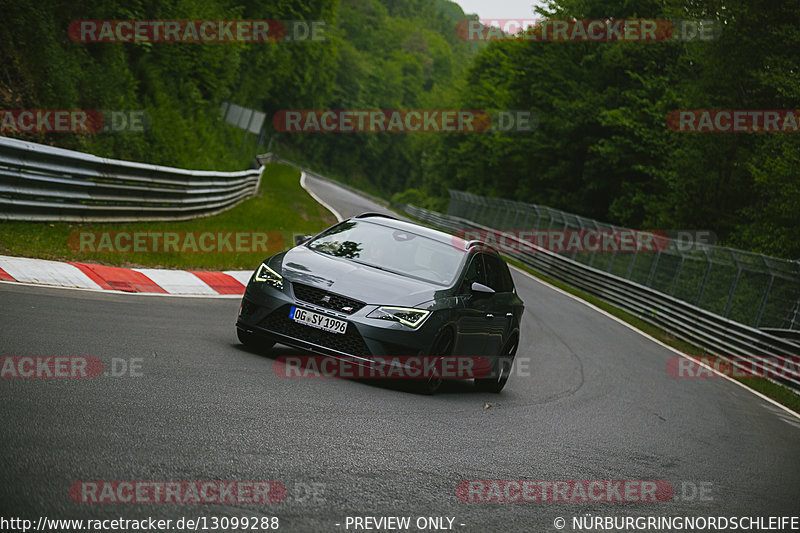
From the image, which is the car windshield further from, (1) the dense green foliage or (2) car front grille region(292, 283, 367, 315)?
(1) the dense green foliage

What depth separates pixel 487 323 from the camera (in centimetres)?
938

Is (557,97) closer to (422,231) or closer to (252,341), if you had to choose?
(422,231)

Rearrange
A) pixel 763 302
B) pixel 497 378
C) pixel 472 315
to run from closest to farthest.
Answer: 1. pixel 472 315
2. pixel 497 378
3. pixel 763 302

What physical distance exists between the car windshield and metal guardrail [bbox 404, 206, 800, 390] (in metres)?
10.6

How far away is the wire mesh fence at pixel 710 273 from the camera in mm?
20141

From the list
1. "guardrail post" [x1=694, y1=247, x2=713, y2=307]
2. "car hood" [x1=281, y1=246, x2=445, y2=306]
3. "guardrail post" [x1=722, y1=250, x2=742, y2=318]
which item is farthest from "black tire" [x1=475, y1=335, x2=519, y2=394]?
"guardrail post" [x1=694, y1=247, x2=713, y2=307]

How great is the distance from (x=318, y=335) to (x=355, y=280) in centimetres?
66

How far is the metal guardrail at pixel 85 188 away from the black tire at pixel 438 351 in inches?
267

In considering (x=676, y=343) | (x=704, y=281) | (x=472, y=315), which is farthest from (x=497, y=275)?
(x=704, y=281)

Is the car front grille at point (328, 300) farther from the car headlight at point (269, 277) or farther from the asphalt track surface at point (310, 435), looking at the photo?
the asphalt track surface at point (310, 435)

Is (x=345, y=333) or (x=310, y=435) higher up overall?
(x=345, y=333)

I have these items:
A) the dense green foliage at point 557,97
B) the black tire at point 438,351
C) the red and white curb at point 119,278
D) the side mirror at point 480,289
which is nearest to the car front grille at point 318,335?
the black tire at point 438,351

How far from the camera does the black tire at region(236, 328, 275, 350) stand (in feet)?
28.0

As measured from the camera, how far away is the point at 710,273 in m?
23.2
